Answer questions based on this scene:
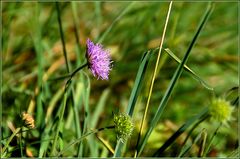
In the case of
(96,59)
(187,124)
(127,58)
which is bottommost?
(187,124)

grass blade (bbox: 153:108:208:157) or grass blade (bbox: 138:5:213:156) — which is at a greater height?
grass blade (bbox: 138:5:213:156)

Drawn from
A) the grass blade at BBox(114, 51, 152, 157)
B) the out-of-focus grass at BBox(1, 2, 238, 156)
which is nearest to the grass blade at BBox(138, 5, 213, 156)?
the grass blade at BBox(114, 51, 152, 157)

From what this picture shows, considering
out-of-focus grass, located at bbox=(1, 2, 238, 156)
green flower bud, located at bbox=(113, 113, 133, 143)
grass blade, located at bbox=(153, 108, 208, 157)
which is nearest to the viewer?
green flower bud, located at bbox=(113, 113, 133, 143)

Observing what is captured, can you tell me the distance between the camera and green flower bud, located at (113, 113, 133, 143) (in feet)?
3.34

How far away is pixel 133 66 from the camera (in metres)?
2.11

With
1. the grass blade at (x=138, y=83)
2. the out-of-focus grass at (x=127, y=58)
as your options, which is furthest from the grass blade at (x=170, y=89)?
the out-of-focus grass at (x=127, y=58)

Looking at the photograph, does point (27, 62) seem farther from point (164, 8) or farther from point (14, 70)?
point (164, 8)

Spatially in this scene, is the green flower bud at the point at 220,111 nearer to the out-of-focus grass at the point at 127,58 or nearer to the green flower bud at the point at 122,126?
the green flower bud at the point at 122,126

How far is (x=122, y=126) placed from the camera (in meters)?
1.02

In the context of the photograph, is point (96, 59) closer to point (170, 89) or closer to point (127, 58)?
point (170, 89)

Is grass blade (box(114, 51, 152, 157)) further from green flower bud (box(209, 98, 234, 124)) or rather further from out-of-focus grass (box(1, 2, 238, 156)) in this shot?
out-of-focus grass (box(1, 2, 238, 156))

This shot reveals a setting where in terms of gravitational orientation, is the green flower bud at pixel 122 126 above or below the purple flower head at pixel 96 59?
below

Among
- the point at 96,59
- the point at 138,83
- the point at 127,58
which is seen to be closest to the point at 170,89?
the point at 138,83

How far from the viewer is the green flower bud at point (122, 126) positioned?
1.02 meters
